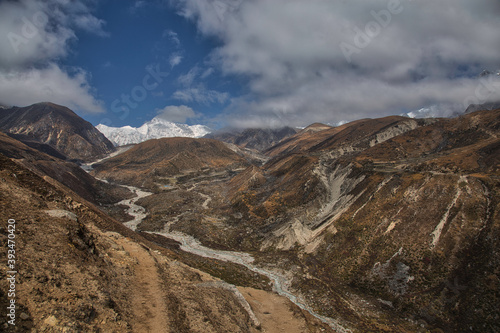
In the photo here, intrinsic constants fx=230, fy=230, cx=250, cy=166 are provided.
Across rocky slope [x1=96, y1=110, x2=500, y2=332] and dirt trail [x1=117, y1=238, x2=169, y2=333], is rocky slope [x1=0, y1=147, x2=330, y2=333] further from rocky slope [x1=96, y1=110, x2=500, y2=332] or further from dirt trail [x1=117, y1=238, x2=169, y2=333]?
rocky slope [x1=96, y1=110, x2=500, y2=332]

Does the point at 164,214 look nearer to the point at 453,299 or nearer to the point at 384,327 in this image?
the point at 384,327

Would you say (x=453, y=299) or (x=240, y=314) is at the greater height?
(x=453, y=299)

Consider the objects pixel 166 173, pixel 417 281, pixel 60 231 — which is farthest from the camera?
pixel 166 173

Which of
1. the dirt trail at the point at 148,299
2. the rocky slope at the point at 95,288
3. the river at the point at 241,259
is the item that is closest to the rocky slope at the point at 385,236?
the river at the point at 241,259

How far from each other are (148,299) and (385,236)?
4210cm

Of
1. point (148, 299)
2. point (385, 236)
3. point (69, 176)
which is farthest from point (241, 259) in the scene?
point (69, 176)

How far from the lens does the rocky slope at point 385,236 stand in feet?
101

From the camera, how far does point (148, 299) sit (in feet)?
58.0

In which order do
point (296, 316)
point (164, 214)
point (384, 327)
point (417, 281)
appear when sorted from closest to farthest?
1. point (296, 316)
2. point (384, 327)
3. point (417, 281)
4. point (164, 214)

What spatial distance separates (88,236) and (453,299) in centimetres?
4360

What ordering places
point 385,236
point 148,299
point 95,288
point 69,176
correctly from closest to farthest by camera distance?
1. point 95,288
2. point 148,299
3. point 385,236
4. point 69,176

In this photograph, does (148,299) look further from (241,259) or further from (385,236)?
(385,236)

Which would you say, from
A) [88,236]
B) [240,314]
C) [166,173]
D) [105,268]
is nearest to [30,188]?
[88,236]

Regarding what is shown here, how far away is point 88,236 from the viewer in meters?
20.8
